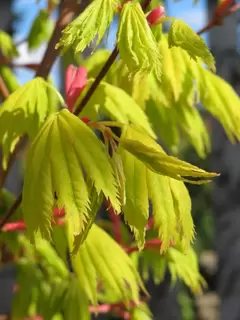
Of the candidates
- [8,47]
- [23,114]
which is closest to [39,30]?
[8,47]

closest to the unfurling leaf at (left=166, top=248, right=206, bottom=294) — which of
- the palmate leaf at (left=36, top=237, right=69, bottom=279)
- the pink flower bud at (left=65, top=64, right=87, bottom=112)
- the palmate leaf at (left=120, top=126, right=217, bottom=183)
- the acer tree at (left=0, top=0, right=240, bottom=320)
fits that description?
the acer tree at (left=0, top=0, right=240, bottom=320)

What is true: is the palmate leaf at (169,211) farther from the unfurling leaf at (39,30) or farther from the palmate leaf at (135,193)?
the unfurling leaf at (39,30)

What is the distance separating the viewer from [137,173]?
521 mm

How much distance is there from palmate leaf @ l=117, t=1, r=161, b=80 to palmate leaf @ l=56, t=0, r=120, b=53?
1 centimetres

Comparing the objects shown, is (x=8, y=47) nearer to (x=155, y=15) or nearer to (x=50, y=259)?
(x=50, y=259)

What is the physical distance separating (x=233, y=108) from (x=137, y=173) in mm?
240

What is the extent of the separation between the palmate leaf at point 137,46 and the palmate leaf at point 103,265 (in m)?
0.27

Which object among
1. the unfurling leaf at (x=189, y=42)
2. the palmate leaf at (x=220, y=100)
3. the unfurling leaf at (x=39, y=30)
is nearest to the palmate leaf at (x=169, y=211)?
the unfurling leaf at (x=189, y=42)

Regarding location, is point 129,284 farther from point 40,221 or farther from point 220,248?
point 220,248

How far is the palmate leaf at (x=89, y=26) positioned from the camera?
471mm

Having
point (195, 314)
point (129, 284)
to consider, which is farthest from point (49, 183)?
point (195, 314)

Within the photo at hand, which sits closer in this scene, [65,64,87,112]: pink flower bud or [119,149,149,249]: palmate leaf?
[119,149,149,249]: palmate leaf

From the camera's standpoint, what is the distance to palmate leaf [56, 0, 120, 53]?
0.47 meters

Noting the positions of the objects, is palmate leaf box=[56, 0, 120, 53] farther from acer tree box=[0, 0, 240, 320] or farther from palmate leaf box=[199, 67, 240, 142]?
palmate leaf box=[199, 67, 240, 142]
